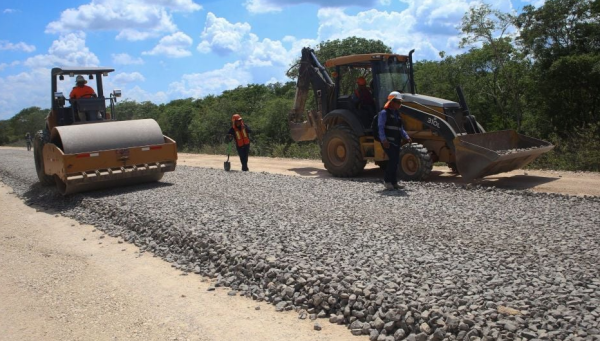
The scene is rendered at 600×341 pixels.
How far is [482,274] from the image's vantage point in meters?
4.88

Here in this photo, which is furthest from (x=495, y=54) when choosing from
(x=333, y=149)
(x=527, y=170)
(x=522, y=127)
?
(x=333, y=149)

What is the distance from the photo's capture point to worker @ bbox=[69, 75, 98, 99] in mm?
12594

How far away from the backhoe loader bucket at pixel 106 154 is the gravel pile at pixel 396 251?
2.68 ft

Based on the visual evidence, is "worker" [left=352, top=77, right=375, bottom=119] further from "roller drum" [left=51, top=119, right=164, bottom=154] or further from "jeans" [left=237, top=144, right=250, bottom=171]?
"roller drum" [left=51, top=119, right=164, bottom=154]

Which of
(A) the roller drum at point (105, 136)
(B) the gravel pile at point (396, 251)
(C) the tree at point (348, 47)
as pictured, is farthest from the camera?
(C) the tree at point (348, 47)

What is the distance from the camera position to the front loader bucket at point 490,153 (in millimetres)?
10234

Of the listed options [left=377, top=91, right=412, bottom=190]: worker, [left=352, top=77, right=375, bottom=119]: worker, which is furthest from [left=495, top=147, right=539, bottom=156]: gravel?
[left=352, top=77, right=375, bottom=119]: worker

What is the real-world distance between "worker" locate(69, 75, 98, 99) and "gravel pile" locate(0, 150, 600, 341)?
132 inches

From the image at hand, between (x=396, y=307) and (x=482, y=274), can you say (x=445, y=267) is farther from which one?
(x=396, y=307)

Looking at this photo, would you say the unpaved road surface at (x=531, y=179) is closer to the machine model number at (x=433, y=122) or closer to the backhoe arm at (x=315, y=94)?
the backhoe arm at (x=315, y=94)

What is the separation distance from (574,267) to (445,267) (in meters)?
1.14

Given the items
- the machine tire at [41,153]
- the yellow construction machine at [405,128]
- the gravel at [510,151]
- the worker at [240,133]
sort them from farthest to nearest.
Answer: the worker at [240,133], the machine tire at [41,153], the yellow construction machine at [405,128], the gravel at [510,151]

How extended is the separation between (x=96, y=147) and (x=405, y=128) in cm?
664

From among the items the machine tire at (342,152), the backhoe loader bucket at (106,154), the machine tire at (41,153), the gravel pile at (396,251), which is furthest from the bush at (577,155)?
the machine tire at (41,153)
